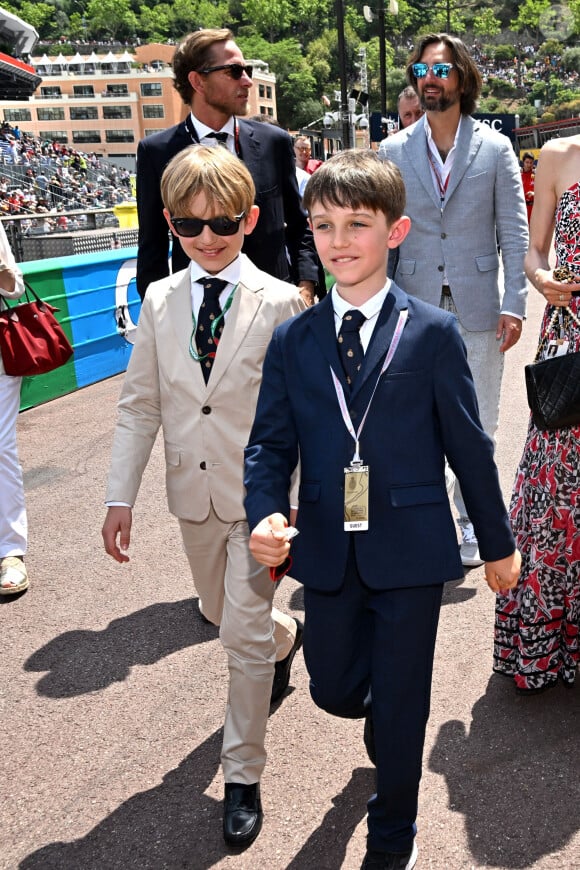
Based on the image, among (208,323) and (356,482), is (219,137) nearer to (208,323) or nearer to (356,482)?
(208,323)

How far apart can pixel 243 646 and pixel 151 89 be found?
430ft

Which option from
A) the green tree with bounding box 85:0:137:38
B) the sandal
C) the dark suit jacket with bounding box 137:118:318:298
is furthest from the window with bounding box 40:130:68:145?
the dark suit jacket with bounding box 137:118:318:298

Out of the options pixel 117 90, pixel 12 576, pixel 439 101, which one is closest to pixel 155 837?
pixel 12 576

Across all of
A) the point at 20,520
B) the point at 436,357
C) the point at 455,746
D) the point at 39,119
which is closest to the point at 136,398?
the point at 436,357

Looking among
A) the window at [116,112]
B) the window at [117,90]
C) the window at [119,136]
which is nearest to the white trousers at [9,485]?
the window at [116,112]

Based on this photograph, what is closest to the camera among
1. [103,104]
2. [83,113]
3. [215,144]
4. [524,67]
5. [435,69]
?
[215,144]

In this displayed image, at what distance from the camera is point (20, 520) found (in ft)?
15.0

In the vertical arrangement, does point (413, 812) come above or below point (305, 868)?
above

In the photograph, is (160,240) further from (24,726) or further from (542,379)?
(24,726)

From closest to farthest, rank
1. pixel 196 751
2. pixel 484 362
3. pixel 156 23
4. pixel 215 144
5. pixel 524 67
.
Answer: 1. pixel 196 751
2. pixel 215 144
3. pixel 484 362
4. pixel 524 67
5. pixel 156 23

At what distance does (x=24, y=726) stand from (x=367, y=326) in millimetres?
1943

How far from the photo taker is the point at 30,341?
459cm

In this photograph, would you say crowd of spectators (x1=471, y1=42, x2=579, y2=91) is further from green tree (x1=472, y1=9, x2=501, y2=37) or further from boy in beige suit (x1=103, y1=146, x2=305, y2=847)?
boy in beige suit (x1=103, y1=146, x2=305, y2=847)

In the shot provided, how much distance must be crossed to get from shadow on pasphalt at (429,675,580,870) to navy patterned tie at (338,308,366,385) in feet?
4.25
